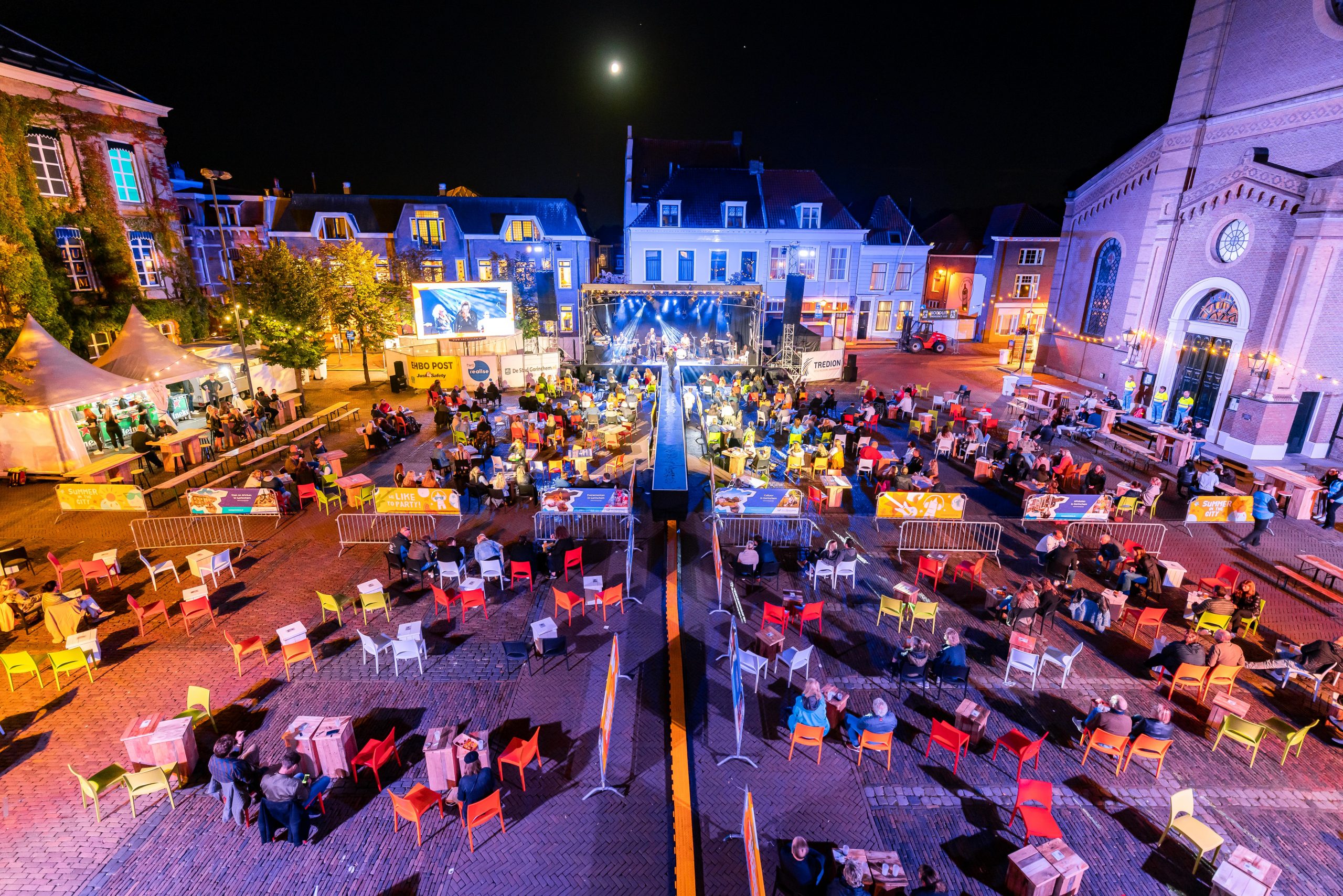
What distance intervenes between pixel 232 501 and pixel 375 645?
7832 millimetres

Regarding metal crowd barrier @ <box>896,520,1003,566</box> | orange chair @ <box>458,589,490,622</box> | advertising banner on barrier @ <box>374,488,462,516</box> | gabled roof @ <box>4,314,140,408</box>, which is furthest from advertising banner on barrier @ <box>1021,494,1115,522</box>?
gabled roof @ <box>4,314,140,408</box>

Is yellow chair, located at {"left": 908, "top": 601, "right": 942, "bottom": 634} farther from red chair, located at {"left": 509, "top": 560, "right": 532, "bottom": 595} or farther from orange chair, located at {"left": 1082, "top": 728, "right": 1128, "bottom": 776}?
red chair, located at {"left": 509, "top": 560, "right": 532, "bottom": 595}

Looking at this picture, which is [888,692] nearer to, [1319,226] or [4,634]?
[4,634]

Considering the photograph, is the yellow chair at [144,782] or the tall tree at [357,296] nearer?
the yellow chair at [144,782]

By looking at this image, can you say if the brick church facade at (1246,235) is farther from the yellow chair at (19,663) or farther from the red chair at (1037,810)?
the yellow chair at (19,663)

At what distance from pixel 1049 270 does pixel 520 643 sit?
48835 mm

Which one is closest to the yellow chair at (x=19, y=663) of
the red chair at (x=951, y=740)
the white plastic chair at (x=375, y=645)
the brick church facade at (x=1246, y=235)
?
the white plastic chair at (x=375, y=645)

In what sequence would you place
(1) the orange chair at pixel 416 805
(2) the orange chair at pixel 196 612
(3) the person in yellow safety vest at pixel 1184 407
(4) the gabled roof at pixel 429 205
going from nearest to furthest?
1. (1) the orange chair at pixel 416 805
2. (2) the orange chair at pixel 196 612
3. (3) the person in yellow safety vest at pixel 1184 407
4. (4) the gabled roof at pixel 429 205

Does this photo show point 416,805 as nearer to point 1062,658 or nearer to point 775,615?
point 775,615

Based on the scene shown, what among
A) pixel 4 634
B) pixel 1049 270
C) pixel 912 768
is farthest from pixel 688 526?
pixel 1049 270

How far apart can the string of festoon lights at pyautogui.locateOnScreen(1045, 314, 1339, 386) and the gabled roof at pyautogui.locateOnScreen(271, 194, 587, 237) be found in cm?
2979

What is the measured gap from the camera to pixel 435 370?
2967 centimetres

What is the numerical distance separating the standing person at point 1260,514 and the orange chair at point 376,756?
1867 centimetres

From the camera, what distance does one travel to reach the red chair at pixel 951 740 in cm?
824
